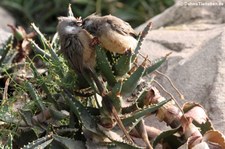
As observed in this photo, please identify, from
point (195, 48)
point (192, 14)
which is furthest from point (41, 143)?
point (192, 14)

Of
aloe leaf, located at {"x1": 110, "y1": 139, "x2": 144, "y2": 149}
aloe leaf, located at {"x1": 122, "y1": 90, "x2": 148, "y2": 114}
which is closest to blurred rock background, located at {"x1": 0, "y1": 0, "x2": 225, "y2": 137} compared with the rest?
aloe leaf, located at {"x1": 122, "y1": 90, "x2": 148, "y2": 114}

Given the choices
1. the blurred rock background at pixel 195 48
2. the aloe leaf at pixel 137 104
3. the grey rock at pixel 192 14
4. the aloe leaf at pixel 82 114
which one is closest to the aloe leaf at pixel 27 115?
the aloe leaf at pixel 82 114

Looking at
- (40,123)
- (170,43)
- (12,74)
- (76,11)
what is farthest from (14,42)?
(76,11)

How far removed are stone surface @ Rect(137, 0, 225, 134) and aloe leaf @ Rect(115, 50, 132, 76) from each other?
1.53 ft

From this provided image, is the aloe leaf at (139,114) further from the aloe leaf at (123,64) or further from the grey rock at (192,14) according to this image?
the grey rock at (192,14)

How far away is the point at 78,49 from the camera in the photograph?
5.41 feet

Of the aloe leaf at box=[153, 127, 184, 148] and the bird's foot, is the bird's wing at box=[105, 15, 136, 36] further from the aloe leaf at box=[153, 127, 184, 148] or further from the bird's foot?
the aloe leaf at box=[153, 127, 184, 148]

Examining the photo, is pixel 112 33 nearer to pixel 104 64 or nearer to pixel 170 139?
pixel 104 64

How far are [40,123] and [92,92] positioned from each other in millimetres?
190

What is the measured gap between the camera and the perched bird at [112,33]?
1648 millimetres

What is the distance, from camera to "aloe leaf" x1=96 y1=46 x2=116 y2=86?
1617 millimetres

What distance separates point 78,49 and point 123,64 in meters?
0.12

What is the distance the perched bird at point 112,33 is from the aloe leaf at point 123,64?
0.09 feet

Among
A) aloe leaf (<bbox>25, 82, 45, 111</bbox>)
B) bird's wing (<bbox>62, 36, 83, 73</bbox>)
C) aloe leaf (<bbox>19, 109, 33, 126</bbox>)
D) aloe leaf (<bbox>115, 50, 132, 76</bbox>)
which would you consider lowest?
aloe leaf (<bbox>19, 109, 33, 126</bbox>)
